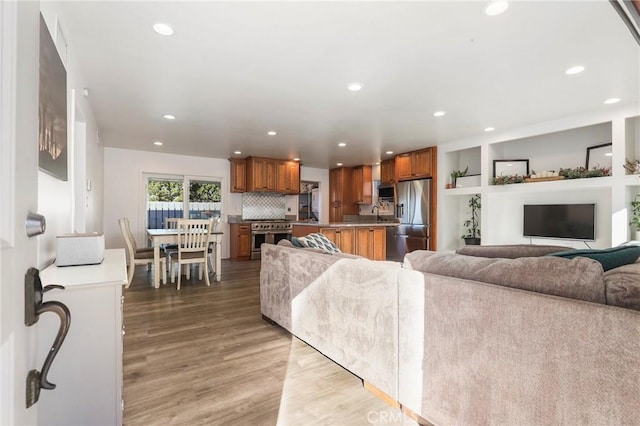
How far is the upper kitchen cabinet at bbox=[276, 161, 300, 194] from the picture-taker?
24.6 ft

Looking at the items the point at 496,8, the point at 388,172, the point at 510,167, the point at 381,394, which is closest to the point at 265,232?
the point at 388,172

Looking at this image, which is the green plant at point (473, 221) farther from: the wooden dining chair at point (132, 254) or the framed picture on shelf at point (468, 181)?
the wooden dining chair at point (132, 254)

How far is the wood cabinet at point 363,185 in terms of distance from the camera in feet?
28.0

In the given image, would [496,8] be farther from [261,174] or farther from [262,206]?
[262,206]

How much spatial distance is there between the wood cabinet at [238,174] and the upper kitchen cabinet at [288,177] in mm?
771

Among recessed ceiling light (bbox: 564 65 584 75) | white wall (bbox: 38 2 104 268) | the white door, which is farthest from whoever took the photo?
recessed ceiling light (bbox: 564 65 584 75)

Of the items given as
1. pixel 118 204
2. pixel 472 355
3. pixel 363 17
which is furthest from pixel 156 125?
pixel 472 355

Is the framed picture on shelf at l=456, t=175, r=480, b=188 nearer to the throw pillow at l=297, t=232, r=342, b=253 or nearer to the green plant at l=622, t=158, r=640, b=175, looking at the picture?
the green plant at l=622, t=158, r=640, b=175

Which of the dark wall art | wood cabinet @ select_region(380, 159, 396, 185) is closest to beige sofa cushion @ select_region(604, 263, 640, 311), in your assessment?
the dark wall art

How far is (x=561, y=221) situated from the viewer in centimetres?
495

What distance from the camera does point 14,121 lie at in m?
0.51

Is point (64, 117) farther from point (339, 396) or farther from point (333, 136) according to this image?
point (333, 136)

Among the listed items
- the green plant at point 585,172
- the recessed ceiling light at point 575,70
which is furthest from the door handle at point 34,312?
the green plant at point 585,172

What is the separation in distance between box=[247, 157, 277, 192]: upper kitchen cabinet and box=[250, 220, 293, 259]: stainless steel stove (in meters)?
0.82
